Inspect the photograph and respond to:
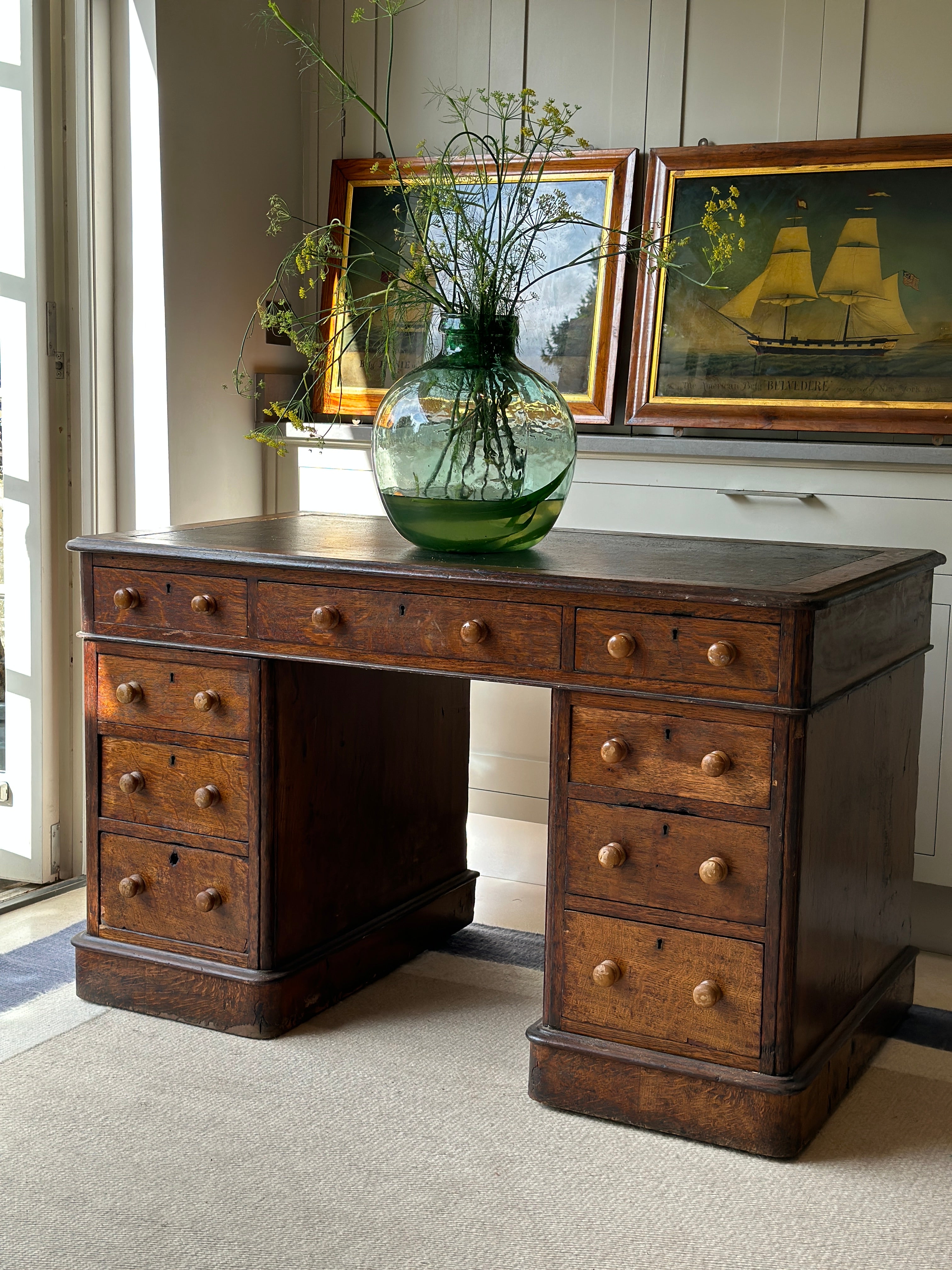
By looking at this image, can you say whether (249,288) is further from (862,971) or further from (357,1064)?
(862,971)

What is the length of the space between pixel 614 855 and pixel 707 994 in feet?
0.82

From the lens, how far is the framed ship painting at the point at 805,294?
278 cm

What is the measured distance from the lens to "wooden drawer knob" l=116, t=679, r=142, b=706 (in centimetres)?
242

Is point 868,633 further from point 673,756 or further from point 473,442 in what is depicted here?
point 473,442

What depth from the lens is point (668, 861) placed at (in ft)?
6.67

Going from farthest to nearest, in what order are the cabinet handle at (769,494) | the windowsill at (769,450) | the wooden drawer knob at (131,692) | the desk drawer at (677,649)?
the cabinet handle at (769,494) → the windowsill at (769,450) → the wooden drawer knob at (131,692) → the desk drawer at (677,649)

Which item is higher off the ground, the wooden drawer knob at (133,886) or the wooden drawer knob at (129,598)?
the wooden drawer knob at (129,598)

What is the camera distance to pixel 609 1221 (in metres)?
1.84

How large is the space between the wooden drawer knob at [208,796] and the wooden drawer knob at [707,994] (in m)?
0.92

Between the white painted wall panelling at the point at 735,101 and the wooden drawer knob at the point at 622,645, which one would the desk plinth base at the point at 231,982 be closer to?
the white painted wall panelling at the point at 735,101

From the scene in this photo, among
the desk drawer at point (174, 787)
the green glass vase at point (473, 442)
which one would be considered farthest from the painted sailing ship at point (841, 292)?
the desk drawer at point (174, 787)

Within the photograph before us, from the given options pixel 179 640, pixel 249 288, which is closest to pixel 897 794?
pixel 179 640

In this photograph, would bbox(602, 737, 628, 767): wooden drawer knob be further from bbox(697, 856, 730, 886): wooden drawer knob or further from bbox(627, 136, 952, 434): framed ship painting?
bbox(627, 136, 952, 434): framed ship painting

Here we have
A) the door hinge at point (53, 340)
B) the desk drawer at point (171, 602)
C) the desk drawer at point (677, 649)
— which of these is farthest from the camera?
the door hinge at point (53, 340)
